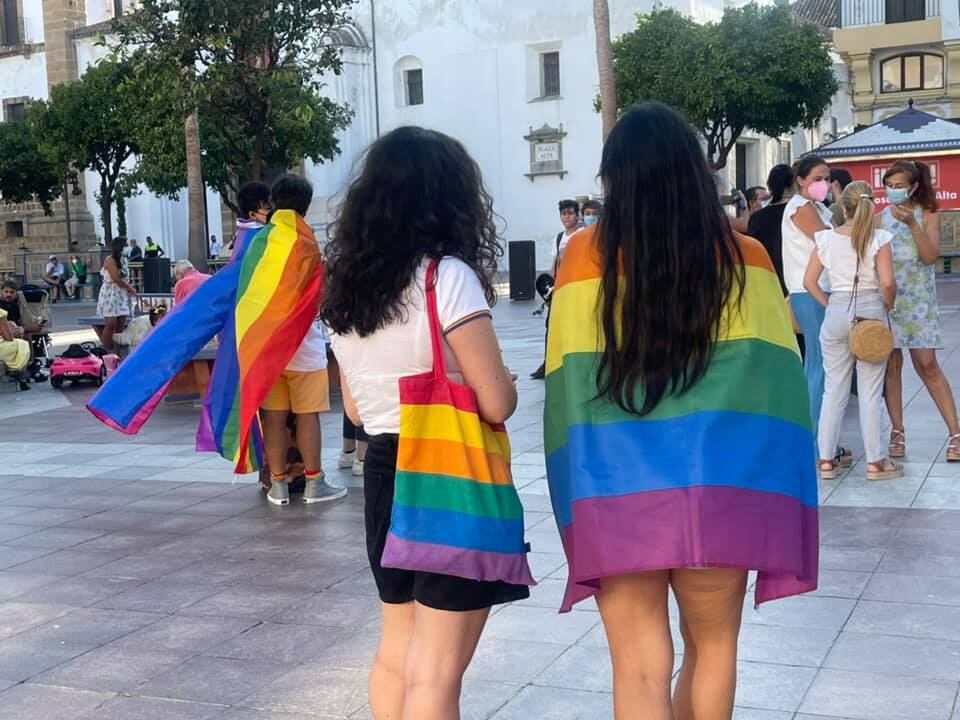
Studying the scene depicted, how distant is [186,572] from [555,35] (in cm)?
3597

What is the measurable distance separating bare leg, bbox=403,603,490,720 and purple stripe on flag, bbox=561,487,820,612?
0.34 m

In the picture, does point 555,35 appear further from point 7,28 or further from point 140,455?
point 140,455

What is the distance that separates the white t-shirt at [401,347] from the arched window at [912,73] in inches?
1343

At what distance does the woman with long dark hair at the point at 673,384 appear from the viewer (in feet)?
9.22

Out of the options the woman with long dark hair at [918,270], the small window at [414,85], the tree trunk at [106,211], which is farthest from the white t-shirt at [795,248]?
the small window at [414,85]

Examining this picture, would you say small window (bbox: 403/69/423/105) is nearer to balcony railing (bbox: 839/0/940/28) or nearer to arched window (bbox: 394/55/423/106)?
arched window (bbox: 394/55/423/106)

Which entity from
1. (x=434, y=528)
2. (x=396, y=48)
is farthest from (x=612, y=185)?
(x=396, y=48)

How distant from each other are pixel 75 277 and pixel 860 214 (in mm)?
33488

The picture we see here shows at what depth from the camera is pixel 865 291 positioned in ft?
23.0

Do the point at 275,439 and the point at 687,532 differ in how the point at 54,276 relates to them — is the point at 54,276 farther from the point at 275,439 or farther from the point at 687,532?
the point at 687,532

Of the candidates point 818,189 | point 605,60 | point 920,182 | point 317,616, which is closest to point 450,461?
point 317,616

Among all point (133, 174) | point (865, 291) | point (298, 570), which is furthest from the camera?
point (133, 174)

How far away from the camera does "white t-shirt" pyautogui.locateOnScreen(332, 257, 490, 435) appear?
3.03 metres

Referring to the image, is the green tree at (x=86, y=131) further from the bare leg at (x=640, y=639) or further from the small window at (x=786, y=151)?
the bare leg at (x=640, y=639)
